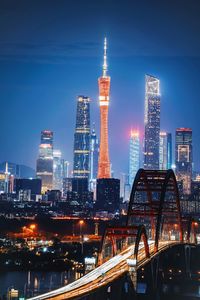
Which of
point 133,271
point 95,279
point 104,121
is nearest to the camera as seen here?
point 95,279

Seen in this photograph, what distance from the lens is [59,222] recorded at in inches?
5960

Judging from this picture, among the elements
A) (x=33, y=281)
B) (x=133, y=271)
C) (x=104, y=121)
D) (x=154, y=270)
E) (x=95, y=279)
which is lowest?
(x=33, y=281)

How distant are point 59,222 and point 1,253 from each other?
61404mm

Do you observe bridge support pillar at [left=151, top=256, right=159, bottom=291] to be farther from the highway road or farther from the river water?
the river water

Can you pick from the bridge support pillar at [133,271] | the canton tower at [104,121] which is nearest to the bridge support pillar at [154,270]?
the bridge support pillar at [133,271]

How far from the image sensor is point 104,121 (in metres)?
164

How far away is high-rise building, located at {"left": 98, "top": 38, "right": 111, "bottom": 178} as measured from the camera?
157m

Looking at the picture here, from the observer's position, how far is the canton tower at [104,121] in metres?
157

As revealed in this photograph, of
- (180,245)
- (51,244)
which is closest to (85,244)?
(51,244)

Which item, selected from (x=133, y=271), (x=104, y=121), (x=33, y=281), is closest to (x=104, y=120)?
(x=104, y=121)

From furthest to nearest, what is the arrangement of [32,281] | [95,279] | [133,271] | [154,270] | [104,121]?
[104,121], [32,281], [154,270], [133,271], [95,279]

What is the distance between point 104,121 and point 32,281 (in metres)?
98.4

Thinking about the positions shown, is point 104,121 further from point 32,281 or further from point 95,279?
point 95,279

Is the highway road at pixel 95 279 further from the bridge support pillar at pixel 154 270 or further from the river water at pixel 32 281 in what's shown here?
the river water at pixel 32 281
